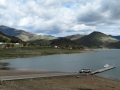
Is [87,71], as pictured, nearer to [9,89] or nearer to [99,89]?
[99,89]

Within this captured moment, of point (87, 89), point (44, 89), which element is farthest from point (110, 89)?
point (44, 89)

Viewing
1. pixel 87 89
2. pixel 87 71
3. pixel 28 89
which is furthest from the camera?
pixel 87 71

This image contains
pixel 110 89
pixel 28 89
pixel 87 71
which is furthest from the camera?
pixel 87 71

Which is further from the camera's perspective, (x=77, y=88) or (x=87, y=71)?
(x=87, y=71)

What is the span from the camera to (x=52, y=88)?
39.0m

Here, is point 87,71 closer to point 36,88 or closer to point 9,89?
point 36,88

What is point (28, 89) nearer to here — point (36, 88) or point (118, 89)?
point (36, 88)

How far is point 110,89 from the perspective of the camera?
140ft

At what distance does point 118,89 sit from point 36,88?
17.7m

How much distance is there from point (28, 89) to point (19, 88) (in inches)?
66.6

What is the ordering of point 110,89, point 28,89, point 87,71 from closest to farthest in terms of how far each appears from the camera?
point 28,89, point 110,89, point 87,71

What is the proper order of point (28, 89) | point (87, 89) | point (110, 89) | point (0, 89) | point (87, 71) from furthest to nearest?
point (87, 71)
point (110, 89)
point (87, 89)
point (28, 89)
point (0, 89)

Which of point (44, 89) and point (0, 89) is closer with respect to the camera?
point (0, 89)

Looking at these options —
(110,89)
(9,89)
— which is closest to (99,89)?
(110,89)
